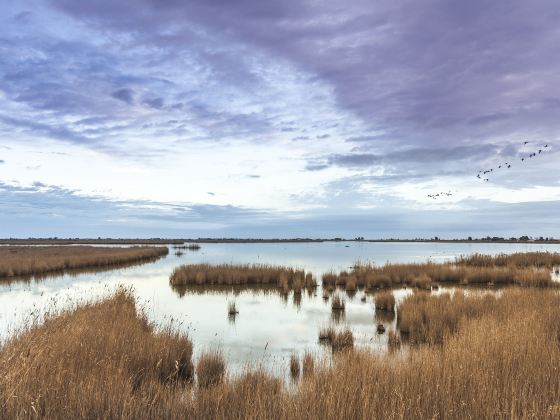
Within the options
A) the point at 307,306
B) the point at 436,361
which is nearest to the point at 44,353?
the point at 436,361

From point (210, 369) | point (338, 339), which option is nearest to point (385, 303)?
point (338, 339)

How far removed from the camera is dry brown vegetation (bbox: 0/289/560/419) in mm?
4922

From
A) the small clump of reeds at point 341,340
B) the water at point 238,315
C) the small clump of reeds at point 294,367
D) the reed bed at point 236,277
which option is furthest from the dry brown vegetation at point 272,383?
the reed bed at point 236,277

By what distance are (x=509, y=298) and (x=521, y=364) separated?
9.21 metres

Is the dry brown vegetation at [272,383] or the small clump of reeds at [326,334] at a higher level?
the dry brown vegetation at [272,383]

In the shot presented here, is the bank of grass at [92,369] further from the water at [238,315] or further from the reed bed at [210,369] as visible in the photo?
the water at [238,315]

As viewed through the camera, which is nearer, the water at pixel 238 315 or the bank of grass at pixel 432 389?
the bank of grass at pixel 432 389

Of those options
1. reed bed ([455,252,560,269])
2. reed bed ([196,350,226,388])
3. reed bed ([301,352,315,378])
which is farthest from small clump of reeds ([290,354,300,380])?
reed bed ([455,252,560,269])

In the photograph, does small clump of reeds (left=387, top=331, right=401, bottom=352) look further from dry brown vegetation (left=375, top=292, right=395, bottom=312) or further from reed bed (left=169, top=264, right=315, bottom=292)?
reed bed (left=169, top=264, right=315, bottom=292)

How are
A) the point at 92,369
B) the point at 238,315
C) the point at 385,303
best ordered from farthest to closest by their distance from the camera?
the point at 385,303 → the point at 238,315 → the point at 92,369

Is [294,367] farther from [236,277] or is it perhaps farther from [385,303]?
[236,277]

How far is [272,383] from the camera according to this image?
684 centimetres

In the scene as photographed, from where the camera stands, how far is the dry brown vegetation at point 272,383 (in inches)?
194

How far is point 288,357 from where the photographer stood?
35.4 feet
